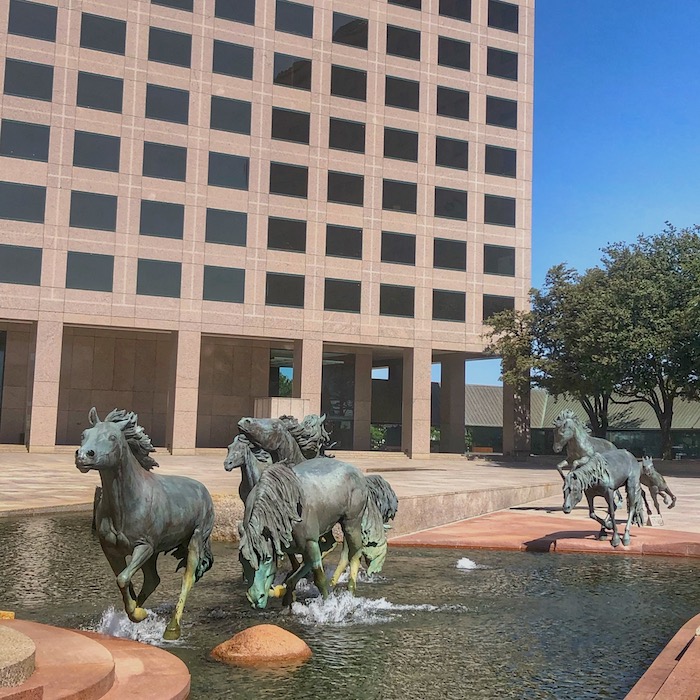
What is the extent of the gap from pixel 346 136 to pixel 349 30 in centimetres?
711

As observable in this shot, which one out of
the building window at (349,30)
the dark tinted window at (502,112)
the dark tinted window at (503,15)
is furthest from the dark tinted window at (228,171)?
the dark tinted window at (503,15)

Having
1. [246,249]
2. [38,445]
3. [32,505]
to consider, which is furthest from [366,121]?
[32,505]

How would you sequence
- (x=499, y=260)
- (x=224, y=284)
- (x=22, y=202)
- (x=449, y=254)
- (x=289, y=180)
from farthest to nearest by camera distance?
(x=499, y=260) < (x=449, y=254) < (x=289, y=180) < (x=224, y=284) < (x=22, y=202)

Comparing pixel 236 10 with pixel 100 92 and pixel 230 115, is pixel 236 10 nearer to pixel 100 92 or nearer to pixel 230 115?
pixel 230 115

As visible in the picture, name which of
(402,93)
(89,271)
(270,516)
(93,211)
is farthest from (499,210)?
(270,516)

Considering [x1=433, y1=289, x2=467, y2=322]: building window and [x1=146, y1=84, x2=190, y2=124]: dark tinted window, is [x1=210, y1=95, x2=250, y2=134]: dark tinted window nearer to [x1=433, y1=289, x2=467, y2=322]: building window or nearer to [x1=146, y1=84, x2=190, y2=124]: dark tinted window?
[x1=146, y1=84, x2=190, y2=124]: dark tinted window

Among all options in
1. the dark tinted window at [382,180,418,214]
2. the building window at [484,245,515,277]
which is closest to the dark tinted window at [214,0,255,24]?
the dark tinted window at [382,180,418,214]

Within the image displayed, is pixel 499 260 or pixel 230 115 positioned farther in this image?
pixel 499 260

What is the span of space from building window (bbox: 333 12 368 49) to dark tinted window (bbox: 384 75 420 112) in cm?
298

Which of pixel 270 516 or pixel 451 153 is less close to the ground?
pixel 451 153

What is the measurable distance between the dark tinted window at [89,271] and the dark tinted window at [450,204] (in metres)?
21.3

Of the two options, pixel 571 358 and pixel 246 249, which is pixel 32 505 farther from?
pixel 571 358

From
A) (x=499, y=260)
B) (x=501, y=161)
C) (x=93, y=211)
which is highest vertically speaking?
(x=501, y=161)

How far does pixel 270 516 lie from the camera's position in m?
7.37
